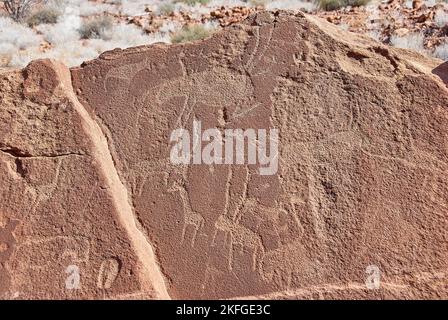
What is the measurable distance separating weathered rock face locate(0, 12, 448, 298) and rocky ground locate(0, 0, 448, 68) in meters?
4.13

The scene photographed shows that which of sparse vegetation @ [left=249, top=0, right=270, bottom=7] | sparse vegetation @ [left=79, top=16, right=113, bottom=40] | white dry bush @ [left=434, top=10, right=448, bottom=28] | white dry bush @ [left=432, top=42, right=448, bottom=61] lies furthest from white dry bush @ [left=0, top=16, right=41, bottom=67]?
white dry bush @ [left=434, top=10, right=448, bottom=28]

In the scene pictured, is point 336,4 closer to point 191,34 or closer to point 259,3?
point 259,3

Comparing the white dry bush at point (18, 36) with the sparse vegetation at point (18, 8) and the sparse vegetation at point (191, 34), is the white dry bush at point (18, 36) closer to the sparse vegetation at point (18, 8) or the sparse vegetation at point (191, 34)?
the sparse vegetation at point (18, 8)

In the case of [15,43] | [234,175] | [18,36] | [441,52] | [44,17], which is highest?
[44,17]

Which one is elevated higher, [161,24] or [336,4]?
[336,4]

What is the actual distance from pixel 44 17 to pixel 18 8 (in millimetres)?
644

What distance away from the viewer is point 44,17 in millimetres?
10648

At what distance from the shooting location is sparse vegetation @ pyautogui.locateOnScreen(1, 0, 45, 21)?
1089 centimetres

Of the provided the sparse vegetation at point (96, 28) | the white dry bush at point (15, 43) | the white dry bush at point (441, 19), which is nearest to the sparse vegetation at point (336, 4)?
the white dry bush at point (441, 19)

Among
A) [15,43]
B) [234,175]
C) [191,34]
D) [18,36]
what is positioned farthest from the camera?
[18,36]

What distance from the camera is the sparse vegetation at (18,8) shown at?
10886 millimetres

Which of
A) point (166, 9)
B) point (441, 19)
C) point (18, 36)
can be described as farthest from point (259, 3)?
point (18, 36)
